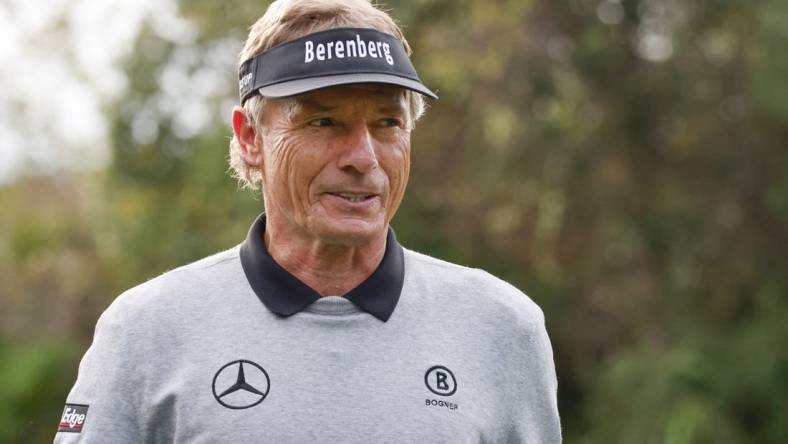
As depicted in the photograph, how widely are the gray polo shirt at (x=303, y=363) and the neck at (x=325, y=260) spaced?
0.04 m

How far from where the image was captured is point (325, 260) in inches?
98.1

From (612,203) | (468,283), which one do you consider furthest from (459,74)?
(468,283)

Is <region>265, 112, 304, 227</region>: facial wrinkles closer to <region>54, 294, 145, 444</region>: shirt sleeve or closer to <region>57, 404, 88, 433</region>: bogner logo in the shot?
<region>54, 294, 145, 444</region>: shirt sleeve

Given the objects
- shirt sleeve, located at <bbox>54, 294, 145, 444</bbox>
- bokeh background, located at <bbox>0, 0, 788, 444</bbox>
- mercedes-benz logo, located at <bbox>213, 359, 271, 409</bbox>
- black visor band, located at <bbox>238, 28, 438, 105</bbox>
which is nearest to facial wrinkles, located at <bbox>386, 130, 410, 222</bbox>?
black visor band, located at <bbox>238, 28, 438, 105</bbox>

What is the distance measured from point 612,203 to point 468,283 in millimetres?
11317

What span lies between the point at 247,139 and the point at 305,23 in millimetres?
321

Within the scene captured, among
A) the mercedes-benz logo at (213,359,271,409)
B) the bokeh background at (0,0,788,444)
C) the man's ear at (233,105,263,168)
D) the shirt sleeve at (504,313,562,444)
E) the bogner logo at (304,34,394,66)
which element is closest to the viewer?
the mercedes-benz logo at (213,359,271,409)

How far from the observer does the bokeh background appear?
12.6 m

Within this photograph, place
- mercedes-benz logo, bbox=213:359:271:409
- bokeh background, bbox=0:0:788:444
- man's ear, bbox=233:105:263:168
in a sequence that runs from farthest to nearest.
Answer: bokeh background, bbox=0:0:788:444 → man's ear, bbox=233:105:263:168 → mercedes-benz logo, bbox=213:359:271:409

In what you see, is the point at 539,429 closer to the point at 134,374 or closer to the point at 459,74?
the point at 134,374

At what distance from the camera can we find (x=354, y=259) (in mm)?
2521

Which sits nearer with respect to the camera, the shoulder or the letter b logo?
the letter b logo

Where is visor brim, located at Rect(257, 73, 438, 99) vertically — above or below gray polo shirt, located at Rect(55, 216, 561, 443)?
above

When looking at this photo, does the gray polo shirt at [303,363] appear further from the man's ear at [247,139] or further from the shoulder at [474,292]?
the man's ear at [247,139]
